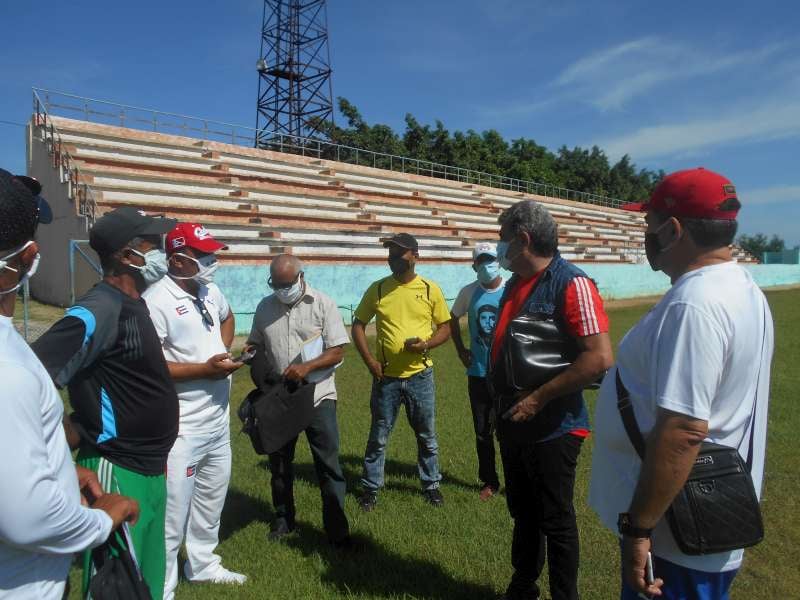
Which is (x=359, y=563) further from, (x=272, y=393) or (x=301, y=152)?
(x=301, y=152)

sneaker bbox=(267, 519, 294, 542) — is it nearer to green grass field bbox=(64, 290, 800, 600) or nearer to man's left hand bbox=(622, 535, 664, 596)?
green grass field bbox=(64, 290, 800, 600)

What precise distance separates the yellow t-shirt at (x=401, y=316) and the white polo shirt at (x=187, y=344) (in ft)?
5.42

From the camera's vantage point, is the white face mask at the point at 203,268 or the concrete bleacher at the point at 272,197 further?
the concrete bleacher at the point at 272,197

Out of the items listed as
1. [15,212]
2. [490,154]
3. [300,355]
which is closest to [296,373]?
[300,355]

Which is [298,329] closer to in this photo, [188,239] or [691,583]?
[188,239]

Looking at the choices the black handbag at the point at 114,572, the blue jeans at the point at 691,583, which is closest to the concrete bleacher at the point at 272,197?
the black handbag at the point at 114,572

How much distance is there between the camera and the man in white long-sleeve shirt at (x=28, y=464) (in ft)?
4.25

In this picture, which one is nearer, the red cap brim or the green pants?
the red cap brim

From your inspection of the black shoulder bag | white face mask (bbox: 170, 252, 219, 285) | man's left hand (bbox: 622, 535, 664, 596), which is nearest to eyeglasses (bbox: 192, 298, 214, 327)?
white face mask (bbox: 170, 252, 219, 285)

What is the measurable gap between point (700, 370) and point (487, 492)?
11.1ft

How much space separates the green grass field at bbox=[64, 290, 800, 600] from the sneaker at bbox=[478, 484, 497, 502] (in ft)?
0.24

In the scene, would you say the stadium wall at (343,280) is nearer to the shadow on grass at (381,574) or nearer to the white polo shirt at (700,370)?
the shadow on grass at (381,574)

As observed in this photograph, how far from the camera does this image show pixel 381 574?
11.8ft

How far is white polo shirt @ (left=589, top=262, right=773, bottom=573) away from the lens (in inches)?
66.1
